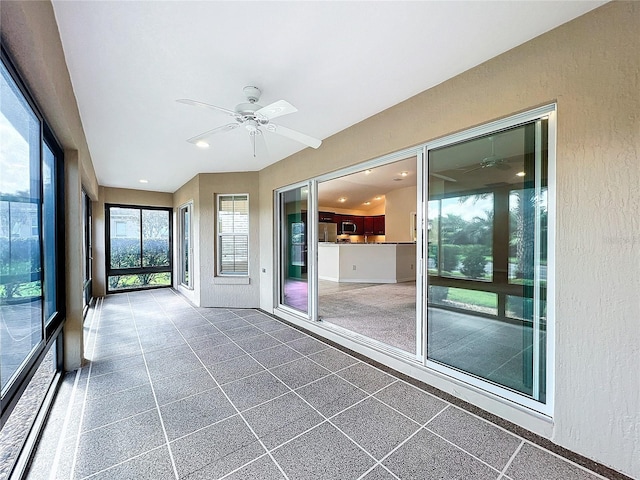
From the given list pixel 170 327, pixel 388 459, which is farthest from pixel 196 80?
pixel 170 327

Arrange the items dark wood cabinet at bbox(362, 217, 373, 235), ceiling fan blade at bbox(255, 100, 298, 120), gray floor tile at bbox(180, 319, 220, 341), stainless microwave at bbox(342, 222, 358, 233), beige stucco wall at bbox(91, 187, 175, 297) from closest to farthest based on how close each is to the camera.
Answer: ceiling fan blade at bbox(255, 100, 298, 120)
gray floor tile at bbox(180, 319, 220, 341)
beige stucco wall at bbox(91, 187, 175, 297)
stainless microwave at bbox(342, 222, 358, 233)
dark wood cabinet at bbox(362, 217, 373, 235)

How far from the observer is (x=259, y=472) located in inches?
59.4

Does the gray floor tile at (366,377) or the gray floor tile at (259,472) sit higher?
the gray floor tile at (259,472)

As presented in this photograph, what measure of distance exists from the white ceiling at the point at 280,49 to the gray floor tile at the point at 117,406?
2553 mm

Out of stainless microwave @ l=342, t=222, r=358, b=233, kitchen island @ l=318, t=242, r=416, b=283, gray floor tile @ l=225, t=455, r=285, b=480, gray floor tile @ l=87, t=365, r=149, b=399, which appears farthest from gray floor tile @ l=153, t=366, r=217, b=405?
stainless microwave @ l=342, t=222, r=358, b=233

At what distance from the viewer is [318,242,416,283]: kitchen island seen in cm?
770

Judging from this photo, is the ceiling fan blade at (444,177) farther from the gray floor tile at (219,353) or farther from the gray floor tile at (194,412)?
the gray floor tile at (219,353)

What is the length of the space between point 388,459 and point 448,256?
60.8 inches

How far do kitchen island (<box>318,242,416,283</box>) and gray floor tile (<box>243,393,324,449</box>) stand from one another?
584 centimetres

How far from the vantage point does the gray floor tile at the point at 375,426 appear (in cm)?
171

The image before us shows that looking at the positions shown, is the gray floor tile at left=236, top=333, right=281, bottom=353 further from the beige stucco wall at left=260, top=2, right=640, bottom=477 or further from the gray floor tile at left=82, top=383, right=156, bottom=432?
the beige stucco wall at left=260, top=2, right=640, bottom=477

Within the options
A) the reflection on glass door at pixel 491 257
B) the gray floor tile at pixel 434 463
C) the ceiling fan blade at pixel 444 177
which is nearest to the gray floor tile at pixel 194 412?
the gray floor tile at pixel 434 463

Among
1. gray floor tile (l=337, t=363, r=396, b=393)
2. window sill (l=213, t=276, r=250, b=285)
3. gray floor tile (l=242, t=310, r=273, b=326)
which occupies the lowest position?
gray floor tile (l=337, t=363, r=396, b=393)

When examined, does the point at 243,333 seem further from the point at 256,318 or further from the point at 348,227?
the point at 348,227
